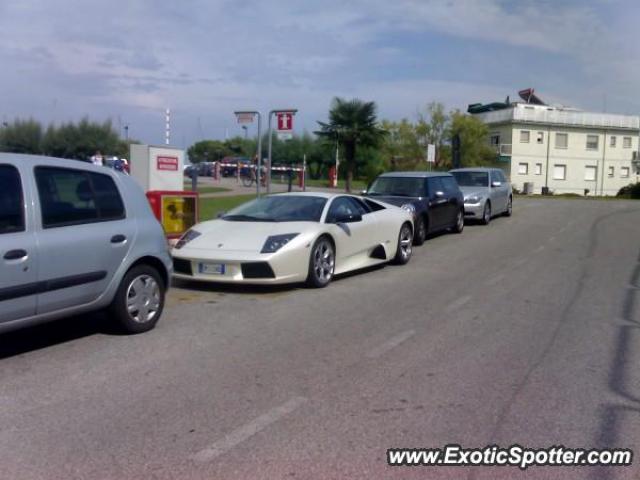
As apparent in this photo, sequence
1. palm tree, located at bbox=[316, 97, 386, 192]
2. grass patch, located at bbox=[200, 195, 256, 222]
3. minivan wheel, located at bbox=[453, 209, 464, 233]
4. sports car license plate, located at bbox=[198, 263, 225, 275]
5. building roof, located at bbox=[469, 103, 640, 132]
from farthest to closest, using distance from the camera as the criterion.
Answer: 1. building roof, located at bbox=[469, 103, 640, 132]
2. palm tree, located at bbox=[316, 97, 386, 192]
3. grass patch, located at bbox=[200, 195, 256, 222]
4. minivan wheel, located at bbox=[453, 209, 464, 233]
5. sports car license plate, located at bbox=[198, 263, 225, 275]

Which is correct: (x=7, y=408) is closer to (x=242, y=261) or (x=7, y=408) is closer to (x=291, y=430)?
(x=291, y=430)

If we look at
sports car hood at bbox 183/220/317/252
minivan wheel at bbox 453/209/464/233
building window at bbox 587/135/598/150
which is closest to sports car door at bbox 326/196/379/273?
sports car hood at bbox 183/220/317/252

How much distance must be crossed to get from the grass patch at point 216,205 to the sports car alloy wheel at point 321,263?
23.6 feet

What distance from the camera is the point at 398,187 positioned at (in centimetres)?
1576

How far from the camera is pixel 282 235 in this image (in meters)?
9.13

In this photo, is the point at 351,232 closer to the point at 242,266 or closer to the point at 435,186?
the point at 242,266

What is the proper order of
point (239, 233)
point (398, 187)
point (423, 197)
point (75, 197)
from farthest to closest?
point (398, 187) → point (423, 197) → point (239, 233) → point (75, 197)

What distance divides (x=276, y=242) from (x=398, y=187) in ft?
23.8

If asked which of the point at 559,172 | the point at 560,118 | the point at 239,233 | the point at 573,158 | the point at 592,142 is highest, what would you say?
the point at 560,118

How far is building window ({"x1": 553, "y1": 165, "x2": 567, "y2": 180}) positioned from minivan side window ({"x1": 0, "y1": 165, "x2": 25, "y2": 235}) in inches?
2259

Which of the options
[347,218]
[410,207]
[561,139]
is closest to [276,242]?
[347,218]

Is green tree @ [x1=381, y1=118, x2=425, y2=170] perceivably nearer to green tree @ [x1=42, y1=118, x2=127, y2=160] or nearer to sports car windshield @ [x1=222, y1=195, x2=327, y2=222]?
green tree @ [x1=42, y1=118, x2=127, y2=160]

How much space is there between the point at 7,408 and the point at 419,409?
2.76 m

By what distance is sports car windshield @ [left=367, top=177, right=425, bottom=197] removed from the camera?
15.4 m
